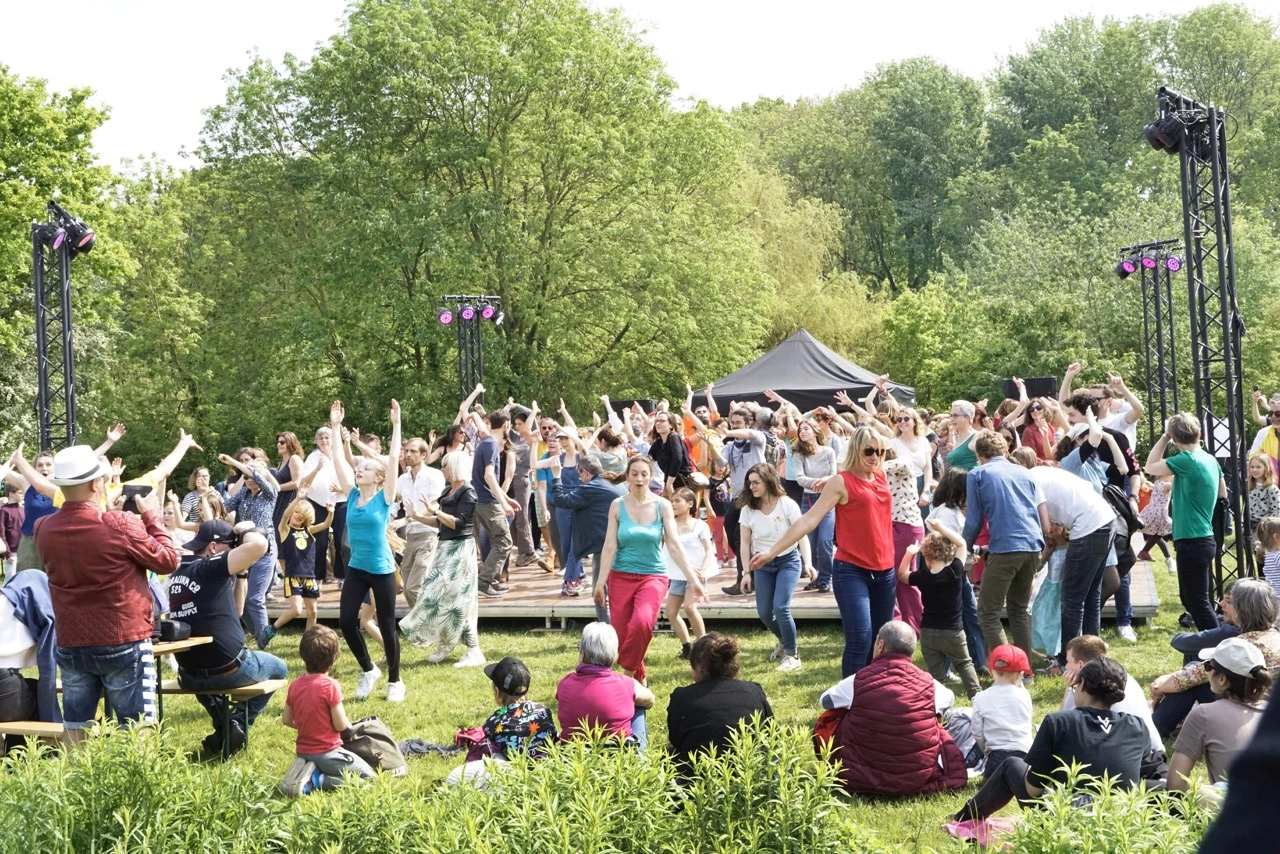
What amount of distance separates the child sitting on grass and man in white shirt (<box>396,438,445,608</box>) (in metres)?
3.97

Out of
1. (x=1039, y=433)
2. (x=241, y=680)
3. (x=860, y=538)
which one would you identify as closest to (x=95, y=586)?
(x=241, y=680)

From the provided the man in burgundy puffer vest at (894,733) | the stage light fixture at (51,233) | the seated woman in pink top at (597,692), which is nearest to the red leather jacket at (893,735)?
the man in burgundy puffer vest at (894,733)

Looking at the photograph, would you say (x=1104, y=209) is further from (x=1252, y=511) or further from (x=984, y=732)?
(x=984, y=732)

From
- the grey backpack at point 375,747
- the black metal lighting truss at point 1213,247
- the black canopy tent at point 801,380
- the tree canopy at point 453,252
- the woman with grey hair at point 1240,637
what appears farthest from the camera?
the tree canopy at point 453,252

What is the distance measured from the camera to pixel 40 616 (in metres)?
6.44

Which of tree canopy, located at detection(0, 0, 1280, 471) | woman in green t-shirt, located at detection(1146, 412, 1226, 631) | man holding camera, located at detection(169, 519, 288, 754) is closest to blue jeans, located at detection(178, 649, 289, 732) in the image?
man holding camera, located at detection(169, 519, 288, 754)

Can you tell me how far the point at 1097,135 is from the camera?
152 feet

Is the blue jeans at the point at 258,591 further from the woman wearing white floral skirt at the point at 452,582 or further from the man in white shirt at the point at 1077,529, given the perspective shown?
the man in white shirt at the point at 1077,529

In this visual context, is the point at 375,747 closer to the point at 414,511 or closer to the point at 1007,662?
the point at 1007,662

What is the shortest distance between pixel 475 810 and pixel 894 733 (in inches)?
103

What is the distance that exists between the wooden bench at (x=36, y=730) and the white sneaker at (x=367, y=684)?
2.33 m

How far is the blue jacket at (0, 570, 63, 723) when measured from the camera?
6.40 metres

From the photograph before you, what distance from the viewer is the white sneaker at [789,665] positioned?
28.1 ft

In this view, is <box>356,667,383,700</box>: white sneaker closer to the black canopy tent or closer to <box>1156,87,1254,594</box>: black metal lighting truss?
<box>1156,87,1254,594</box>: black metal lighting truss
